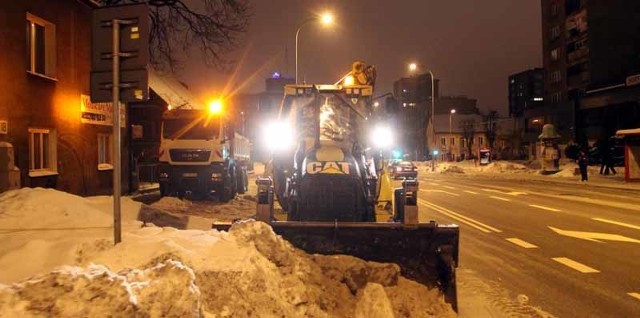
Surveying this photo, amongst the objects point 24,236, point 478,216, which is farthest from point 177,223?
point 478,216

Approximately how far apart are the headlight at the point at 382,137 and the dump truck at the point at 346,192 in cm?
2

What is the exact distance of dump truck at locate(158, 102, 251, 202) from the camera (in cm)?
1986

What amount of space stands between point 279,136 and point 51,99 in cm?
980

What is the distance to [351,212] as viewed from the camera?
8.39 metres

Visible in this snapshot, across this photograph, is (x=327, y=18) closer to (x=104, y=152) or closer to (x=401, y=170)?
(x=104, y=152)

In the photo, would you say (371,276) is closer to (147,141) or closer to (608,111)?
(147,141)

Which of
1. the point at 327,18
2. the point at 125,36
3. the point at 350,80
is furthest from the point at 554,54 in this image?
the point at 125,36

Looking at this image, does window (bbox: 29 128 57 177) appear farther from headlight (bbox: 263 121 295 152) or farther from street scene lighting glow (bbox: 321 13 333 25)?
street scene lighting glow (bbox: 321 13 333 25)

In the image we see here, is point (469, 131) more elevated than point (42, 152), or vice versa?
point (469, 131)

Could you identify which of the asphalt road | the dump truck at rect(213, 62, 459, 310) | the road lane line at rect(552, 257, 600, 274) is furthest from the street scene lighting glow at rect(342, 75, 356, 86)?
the road lane line at rect(552, 257, 600, 274)

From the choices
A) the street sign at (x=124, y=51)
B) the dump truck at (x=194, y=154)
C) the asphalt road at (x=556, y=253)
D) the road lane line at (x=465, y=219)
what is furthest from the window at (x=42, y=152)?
the road lane line at (x=465, y=219)

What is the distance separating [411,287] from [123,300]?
3.79 metres

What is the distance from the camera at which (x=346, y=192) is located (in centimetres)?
836

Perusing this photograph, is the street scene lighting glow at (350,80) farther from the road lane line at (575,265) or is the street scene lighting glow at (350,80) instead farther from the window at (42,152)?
the window at (42,152)
